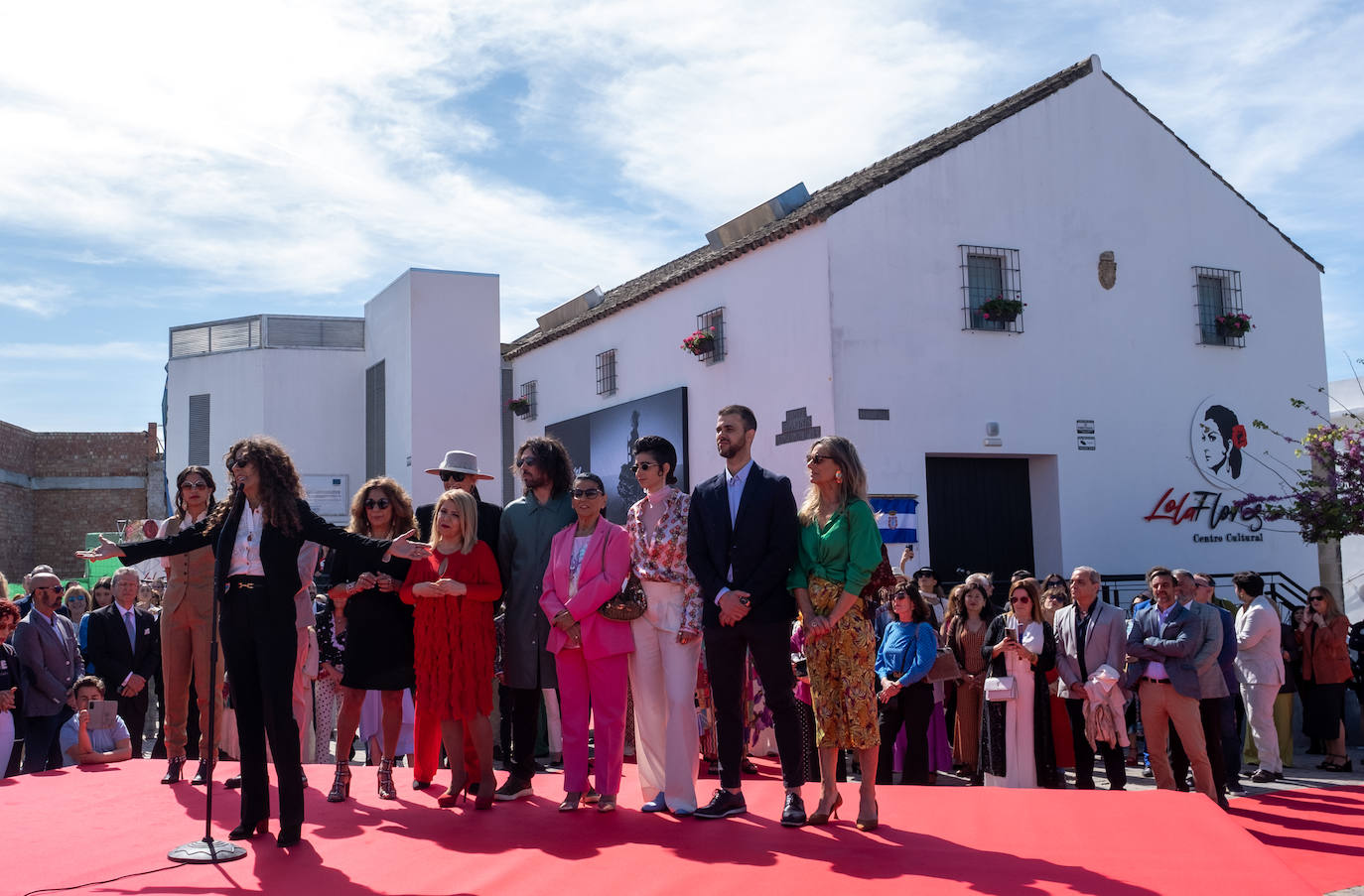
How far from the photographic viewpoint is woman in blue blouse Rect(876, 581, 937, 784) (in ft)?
27.4

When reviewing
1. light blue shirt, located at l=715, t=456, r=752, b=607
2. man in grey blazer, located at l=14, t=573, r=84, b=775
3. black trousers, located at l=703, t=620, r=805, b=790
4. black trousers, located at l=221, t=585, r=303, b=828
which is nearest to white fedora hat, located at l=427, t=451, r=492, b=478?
black trousers, located at l=221, t=585, r=303, b=828

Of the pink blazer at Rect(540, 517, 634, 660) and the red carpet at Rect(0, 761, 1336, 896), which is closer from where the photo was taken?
the red carpet at Rect(0, 761, 1336, 896)

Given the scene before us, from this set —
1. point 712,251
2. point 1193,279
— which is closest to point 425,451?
point 712,251

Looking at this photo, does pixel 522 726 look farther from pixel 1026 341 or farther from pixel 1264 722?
pixel 1026 341

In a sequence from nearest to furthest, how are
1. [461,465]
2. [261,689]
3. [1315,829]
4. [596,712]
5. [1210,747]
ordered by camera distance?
[261,689] < [596,712] < [461,465] < [1315,829] < [1210,747]

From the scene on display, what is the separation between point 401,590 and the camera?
575 centimetres

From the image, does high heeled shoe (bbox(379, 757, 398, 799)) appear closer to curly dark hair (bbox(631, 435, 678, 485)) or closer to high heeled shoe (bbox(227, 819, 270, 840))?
high heeled shoe (bbox(227, 819, 270, 840))

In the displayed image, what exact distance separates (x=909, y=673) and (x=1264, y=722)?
3.70 metres

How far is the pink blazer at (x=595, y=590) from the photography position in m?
5.44

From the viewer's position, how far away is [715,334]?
52.5ft

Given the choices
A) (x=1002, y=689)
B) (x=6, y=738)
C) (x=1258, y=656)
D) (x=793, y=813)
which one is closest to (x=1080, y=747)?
(x=1002, y=689)

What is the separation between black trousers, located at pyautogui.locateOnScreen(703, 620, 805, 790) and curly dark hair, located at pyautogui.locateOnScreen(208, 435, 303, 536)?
1917 mm

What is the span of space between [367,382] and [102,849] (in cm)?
2080

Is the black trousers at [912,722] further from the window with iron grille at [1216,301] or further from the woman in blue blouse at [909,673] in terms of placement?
the window with iron grille at [1216,301]
